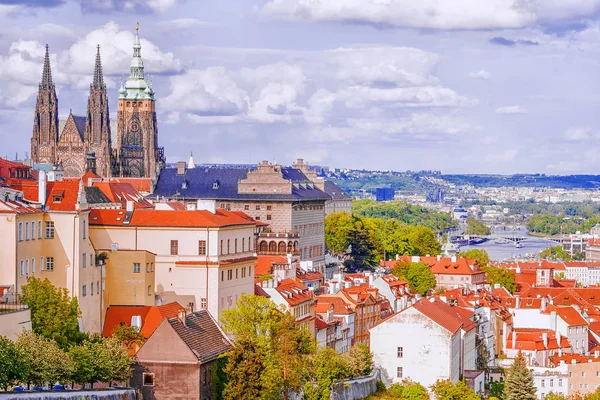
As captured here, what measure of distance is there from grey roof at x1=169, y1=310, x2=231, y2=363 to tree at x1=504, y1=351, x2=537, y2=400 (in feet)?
83.8

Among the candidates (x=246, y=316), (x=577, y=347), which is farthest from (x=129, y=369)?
(x=577, y=347)

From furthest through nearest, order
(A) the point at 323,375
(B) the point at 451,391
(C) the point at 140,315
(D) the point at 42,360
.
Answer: (B) the point at 451,391
(A) the point at 323,375
(C) the point at 140,315
(D) the point at 42,360

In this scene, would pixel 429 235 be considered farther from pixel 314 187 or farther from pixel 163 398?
pixel 163 398

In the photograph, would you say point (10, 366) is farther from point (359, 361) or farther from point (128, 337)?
point (359, 361)

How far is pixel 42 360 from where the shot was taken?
186 feet

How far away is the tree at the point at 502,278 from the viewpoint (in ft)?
495

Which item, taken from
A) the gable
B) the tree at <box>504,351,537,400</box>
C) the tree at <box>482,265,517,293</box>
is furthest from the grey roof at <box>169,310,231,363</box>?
the tree at <box>482,265,517,293</box>

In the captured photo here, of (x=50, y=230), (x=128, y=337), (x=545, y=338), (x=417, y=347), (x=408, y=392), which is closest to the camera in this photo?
(x=128, y=337)

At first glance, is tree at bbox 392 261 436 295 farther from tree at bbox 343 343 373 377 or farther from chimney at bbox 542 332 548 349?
tree at bbox 343 343 373 377

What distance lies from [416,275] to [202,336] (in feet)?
229

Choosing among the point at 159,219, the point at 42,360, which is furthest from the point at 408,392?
the point at 42,360

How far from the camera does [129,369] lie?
206ft

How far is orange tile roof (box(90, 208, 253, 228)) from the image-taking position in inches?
3140

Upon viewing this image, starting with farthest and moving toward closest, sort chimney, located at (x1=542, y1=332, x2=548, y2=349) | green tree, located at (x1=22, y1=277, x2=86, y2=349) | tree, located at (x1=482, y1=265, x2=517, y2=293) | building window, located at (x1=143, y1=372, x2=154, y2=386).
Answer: tree, located at (x1=482, y1=265, x2=517, y2=293), chimney, located at (x1=542, y1=332, x2=548, y2=349), green tree, located at (x1=22, y1=277, x2=86, y2=349), building window, located at (x1=143, y1=372, x2=154, y2=386)
